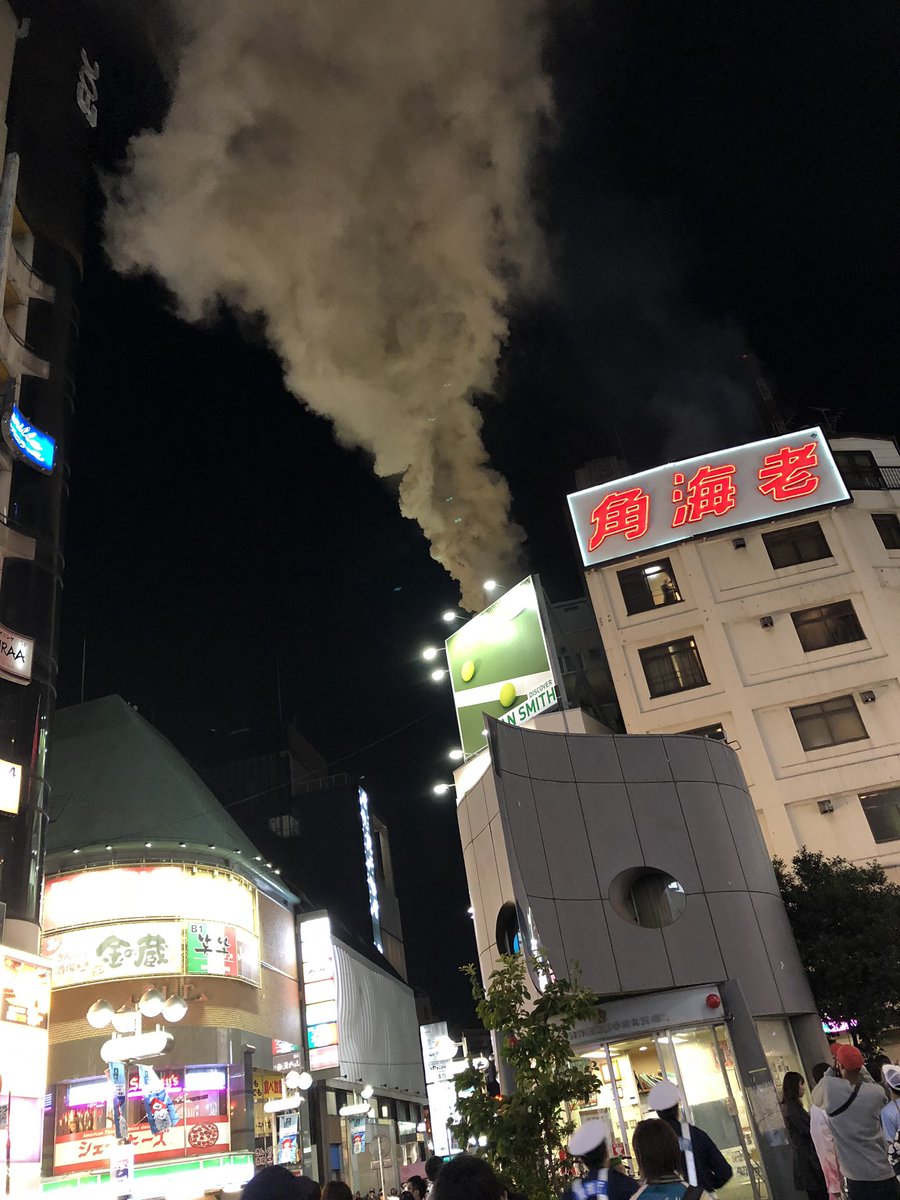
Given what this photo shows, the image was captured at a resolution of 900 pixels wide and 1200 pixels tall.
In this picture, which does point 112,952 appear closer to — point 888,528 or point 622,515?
point 622,515

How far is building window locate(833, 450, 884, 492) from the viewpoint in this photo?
3044cm

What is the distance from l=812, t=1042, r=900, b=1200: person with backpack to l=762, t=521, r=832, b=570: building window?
2474 cm

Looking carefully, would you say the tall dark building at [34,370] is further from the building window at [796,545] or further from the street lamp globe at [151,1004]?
the building window at [796,545]

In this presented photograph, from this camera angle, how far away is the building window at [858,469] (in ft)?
99.9

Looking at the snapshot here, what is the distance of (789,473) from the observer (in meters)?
29.6

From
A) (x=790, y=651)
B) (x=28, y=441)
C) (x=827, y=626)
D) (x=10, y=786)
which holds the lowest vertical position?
(x=10, y=786)

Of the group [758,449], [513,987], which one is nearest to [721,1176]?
[513,987]

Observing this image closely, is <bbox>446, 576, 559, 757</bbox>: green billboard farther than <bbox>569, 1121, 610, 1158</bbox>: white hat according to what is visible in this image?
Yes

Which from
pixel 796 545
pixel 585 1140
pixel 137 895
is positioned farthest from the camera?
pixel 796 545

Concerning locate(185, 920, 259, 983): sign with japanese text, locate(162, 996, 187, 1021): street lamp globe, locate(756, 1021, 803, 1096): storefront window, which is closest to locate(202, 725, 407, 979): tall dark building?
locate(185, 920, 259, 983): sign with japanese text

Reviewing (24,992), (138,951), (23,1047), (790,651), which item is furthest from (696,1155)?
(790,651)

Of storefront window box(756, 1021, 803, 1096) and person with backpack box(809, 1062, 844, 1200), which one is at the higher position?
storefront window box(756, 1021, 803, 1096)

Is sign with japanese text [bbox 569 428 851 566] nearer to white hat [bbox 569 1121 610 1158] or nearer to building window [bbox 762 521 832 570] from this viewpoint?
building window [bbox 762 521 832 570]

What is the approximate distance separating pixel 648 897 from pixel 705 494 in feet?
59.6
